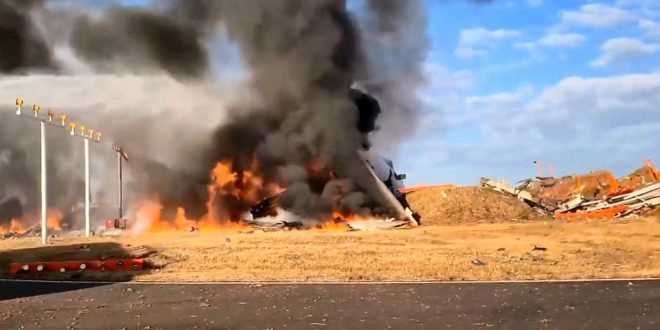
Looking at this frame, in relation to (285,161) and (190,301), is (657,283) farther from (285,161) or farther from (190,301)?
(285,161)

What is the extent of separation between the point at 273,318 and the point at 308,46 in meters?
30.9

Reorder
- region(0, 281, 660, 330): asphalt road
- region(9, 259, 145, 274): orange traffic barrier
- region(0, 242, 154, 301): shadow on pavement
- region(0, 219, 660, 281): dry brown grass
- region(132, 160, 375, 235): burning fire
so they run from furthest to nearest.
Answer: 1. region(132, 160, 375, 235): burning fire
2. region(9, 259, 145, 274): orange traffic barrier
3. region(0, 219, 660, 281): dry brown grass
4. region(0, 242, 154, 301): shadow on pavement
5. region(0, 281, 660, 330): asphalt road

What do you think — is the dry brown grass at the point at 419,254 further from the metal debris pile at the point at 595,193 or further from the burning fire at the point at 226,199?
the burning fire at the point at 226,199

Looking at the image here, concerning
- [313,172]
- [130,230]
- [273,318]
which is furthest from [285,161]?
[273,318]

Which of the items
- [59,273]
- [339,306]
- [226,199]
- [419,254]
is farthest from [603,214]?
[59,273]

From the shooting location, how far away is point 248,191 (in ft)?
134

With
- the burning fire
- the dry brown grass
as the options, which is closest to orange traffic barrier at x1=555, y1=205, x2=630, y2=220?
the dry brown grass

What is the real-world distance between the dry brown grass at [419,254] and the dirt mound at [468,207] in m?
5.89

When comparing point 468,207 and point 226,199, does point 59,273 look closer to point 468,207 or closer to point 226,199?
point 226,199

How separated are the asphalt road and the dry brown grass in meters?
2.03

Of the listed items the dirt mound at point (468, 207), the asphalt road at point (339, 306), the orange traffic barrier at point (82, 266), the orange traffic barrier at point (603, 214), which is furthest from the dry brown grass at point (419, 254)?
the dirt mound at point (468, 207)

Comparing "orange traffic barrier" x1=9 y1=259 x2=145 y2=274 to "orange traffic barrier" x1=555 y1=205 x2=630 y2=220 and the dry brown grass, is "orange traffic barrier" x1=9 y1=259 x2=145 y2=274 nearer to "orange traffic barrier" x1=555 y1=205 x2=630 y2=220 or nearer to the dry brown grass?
the dry brown grass

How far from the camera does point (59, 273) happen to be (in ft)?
63.4

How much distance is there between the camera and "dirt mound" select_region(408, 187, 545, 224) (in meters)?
36.5
